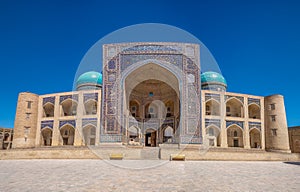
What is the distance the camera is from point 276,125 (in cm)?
2191

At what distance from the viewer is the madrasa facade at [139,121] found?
20.5 metres

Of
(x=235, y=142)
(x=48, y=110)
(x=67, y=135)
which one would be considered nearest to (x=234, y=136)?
(x=235, y=142)

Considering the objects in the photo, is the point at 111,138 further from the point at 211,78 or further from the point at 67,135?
the point at 211,78

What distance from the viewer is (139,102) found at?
25.2 m

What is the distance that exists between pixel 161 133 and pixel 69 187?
20.0 meters

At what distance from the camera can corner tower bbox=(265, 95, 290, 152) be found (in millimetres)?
21469

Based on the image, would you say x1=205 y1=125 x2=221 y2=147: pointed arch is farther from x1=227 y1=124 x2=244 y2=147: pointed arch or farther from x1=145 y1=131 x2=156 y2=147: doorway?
x1=145 y1=131 x2=156 y2=147: doorway

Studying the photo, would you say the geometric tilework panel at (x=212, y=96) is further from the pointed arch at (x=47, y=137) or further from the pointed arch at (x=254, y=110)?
the pointed arch at (x=47, y=137)

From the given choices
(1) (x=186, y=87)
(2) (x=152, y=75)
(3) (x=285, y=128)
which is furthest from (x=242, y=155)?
(2) (x=152, y=75)

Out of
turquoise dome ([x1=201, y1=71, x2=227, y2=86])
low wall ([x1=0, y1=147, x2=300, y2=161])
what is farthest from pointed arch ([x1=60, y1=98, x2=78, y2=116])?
turquoise dome ([x1=201, y1=71, x2=227, y2=86])

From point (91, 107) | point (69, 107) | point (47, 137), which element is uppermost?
point (69, 107)

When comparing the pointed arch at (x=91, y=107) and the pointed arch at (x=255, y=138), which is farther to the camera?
the pointed arch at (x=255, y=138)

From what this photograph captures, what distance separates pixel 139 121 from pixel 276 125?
1317 centimetres

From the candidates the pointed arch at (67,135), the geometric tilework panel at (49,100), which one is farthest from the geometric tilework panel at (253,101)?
the geometric tilework panel at (49,100)
